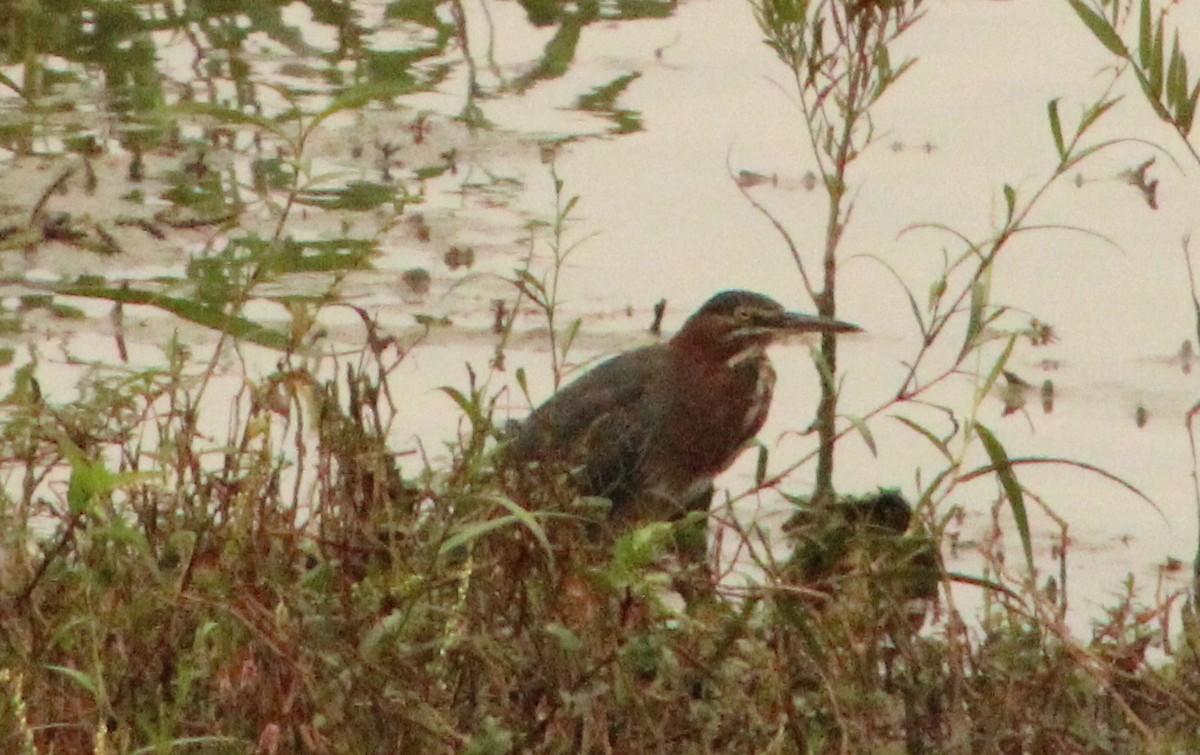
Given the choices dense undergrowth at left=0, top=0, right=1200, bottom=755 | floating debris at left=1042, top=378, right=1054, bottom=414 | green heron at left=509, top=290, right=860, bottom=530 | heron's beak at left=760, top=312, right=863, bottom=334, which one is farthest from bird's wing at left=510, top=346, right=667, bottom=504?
dense undergrowth at left=0, top=0, right=1200, bottom=755

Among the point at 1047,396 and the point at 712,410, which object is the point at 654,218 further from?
the point at 1047,396

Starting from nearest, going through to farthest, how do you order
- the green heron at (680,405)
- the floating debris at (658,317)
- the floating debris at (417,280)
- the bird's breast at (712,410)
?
the green heron at (680,405) < the bird's breast at (712,410) < the floating debris at (658,317) < the floating debris at (417,280)

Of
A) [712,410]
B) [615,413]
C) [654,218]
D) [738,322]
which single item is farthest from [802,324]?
[654,218]

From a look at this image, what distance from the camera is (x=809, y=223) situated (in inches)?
337

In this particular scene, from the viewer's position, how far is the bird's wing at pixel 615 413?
6996 mm

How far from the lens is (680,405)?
23.8 feet

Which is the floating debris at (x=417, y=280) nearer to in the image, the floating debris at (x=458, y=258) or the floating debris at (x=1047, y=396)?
the floating debris at (x=458, y=258)

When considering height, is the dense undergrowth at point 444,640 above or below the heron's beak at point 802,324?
above

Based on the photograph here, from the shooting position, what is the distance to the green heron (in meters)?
7.05

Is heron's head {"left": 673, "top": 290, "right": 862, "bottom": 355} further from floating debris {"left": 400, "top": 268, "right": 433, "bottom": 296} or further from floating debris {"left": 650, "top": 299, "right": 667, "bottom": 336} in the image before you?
floating debris {"left": 400, "top": 268, "right": 433, "bottom": 296}

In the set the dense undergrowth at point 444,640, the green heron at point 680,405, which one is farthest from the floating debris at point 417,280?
the dense undergrowth at point 444,640

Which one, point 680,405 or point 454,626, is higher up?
point 454,626

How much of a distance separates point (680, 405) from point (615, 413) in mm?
252

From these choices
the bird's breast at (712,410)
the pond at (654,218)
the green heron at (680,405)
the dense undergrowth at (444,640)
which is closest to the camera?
the dense undergrowth at (444,640)
